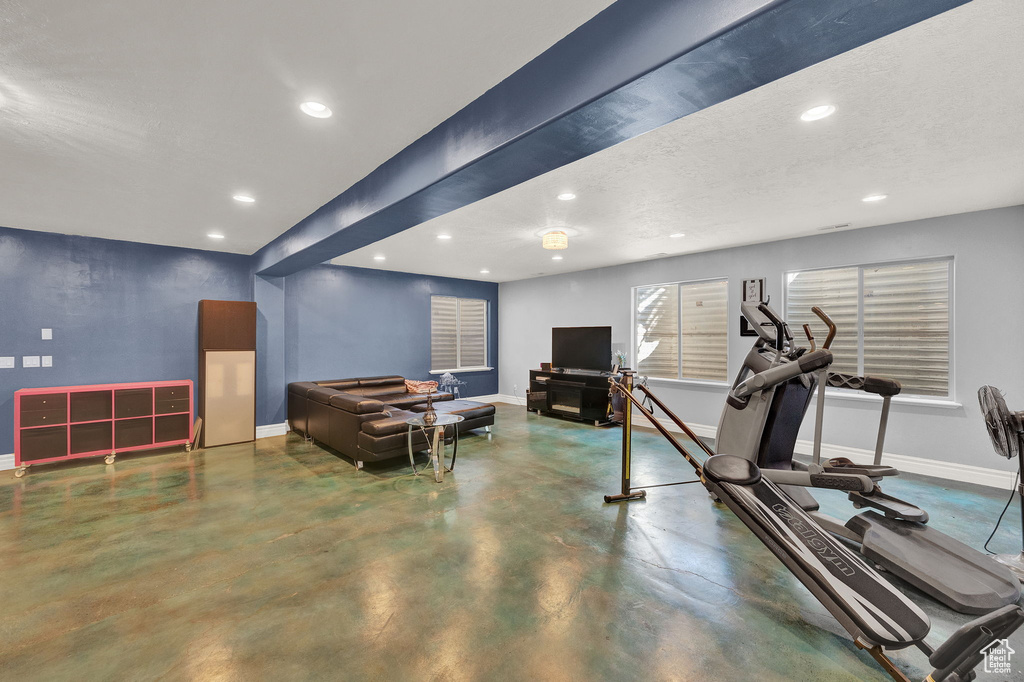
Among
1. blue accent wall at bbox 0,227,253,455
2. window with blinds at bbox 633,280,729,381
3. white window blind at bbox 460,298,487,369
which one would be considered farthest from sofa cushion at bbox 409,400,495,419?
blue accent wall at bbox 0,227,253,455

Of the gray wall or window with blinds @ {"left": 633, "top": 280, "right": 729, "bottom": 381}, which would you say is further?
window with blinds @ {"left": 633, "top": 280, "right": 729, "bottom": 381}

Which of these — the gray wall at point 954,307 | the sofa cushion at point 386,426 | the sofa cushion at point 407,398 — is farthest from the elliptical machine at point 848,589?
the sofa cushion at point 407,398

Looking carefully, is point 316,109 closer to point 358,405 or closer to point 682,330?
point 358,405

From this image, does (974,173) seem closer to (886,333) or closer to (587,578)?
(886,333)

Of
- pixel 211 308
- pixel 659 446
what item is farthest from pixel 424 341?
pixel 659 446

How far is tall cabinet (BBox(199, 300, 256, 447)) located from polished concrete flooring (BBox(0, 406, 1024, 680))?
1.34 m

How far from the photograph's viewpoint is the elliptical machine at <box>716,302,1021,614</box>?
2088mm

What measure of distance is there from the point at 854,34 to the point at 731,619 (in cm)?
251

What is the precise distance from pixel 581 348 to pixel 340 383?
13.5ft

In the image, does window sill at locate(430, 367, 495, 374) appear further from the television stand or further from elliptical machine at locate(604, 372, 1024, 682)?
elliptical machine at locate(604, 372, 1024, 682)

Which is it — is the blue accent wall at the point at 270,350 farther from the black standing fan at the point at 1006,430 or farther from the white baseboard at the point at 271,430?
the black standing fan at the point at 1006,430

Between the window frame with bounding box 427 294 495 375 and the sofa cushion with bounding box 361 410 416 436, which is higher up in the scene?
the window frame with bounding box 427 294 495 375

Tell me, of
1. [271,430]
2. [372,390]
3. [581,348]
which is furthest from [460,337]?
[271,430]

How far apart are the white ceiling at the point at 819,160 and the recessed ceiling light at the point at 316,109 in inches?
60.3
